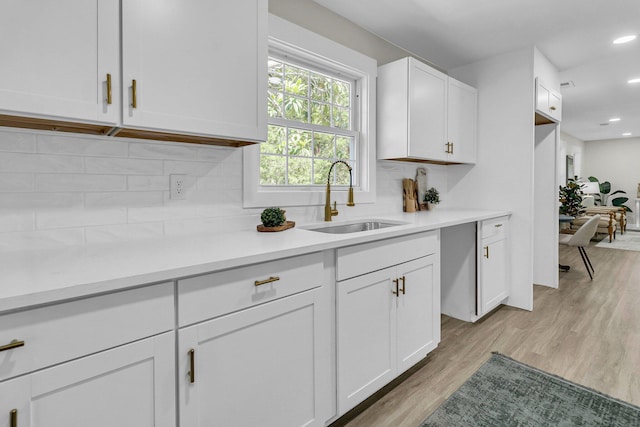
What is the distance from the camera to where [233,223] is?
1.91m

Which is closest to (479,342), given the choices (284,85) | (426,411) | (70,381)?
(426,411)

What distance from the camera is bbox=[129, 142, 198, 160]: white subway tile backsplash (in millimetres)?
1568

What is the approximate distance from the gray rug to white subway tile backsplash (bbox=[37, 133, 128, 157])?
1928 millimetres

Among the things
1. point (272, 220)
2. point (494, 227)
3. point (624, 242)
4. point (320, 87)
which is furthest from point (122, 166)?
point (624, 242)

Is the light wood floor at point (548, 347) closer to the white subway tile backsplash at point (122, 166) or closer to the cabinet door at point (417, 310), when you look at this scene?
the cabinet door at point (417, 310)

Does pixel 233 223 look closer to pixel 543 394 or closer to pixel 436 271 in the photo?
pixel 436 271

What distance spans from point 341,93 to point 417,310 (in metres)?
1.70

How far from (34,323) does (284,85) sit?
190 centimetres

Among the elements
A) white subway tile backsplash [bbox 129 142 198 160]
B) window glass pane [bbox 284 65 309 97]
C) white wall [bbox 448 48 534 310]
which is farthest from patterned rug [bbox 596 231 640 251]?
white subway tile backsplash [bbox 129 142 198 160]

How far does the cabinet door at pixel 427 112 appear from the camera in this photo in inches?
104

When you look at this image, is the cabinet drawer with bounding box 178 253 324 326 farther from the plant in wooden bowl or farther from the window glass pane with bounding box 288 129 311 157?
the window glass pane with bounding box 288 129 311 157

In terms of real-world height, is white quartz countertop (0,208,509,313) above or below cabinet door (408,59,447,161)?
below

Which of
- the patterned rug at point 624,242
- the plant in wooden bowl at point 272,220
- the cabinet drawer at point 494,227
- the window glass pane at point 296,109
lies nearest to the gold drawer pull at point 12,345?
the plant in wooden bowl at point 272,220

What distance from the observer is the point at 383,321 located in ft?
5.96
